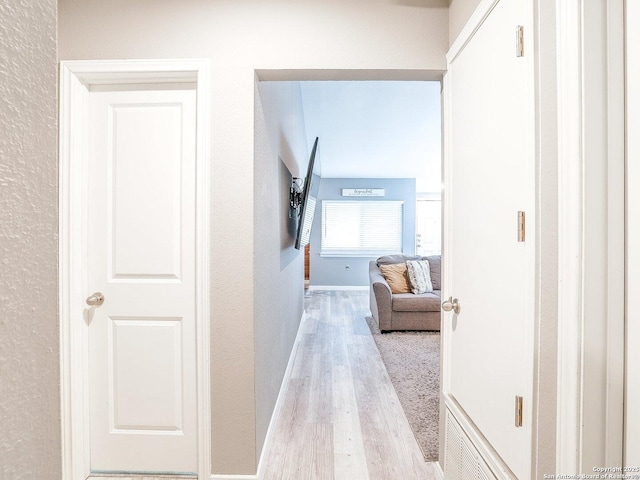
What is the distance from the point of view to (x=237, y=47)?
60.0 inches

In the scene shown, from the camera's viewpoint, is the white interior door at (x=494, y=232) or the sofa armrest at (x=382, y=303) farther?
the sofa armrest at (x=382, y=303)

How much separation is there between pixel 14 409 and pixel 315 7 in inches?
70.8

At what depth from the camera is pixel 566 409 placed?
82 cm

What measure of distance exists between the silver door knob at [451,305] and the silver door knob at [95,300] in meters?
1.71

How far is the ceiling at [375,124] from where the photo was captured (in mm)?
3494

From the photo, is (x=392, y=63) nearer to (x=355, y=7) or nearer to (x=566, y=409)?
(x=355, y=7)

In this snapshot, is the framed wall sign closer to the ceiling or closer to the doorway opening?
the doorway opening

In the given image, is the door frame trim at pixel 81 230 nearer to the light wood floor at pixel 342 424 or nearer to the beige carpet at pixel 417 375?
the light wood floor at pixel 342 424

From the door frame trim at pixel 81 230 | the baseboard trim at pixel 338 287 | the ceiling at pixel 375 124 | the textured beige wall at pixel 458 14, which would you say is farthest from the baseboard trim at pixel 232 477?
the baseboard trim at pixel 338 287

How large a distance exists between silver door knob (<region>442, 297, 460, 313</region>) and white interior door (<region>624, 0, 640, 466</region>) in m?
0.66

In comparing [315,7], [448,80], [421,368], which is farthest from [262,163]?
[421,368]

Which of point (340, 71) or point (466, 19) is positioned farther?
point (340, 71)

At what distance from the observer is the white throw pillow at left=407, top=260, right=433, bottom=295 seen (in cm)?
431

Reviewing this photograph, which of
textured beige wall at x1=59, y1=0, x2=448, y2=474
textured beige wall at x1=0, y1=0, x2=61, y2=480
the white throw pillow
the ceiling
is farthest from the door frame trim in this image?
the white throw pillow
